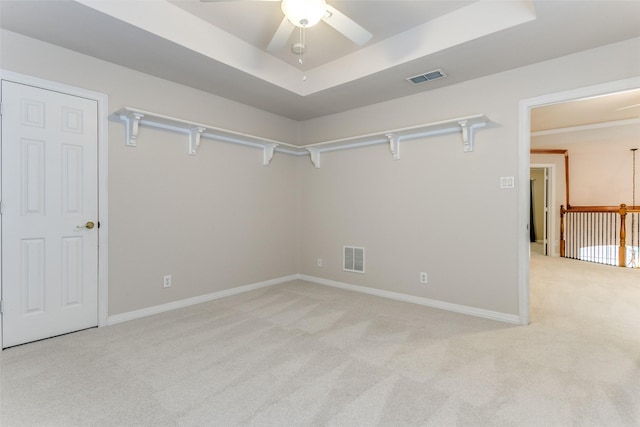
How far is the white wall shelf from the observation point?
10.1 ft

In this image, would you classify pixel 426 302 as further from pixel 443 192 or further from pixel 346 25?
pixel 346 25

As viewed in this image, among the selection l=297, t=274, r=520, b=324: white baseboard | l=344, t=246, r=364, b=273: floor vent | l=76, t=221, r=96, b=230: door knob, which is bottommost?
l=297, t=274, r=520, b=324: white baseboard

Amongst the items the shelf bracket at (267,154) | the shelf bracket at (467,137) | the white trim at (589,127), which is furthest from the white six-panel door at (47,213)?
the white trim at (589,127)

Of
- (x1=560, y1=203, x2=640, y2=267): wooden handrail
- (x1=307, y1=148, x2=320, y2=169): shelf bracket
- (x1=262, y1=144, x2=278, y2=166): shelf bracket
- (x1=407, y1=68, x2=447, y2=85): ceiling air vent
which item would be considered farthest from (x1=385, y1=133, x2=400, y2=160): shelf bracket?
(x1=560, y1=203, x2=640, y2=267): wooden handrail

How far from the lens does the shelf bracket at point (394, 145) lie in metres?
3.79

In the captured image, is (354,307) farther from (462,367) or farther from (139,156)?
(139,156)

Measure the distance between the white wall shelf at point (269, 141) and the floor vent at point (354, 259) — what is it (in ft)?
4.43

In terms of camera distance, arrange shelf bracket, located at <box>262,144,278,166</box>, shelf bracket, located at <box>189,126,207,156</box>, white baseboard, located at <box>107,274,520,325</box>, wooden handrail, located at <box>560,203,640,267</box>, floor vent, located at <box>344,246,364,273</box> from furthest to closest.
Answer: wooden handrail, located at <box>560,203,640,267</box>
shelf bracket, located at <box>262,144,278,166</box>
floor vent, located at <box>344,246,364,273</box>
shelf bracket, located at <box>189,126,207,156</box>
white baseboard, located at <box>107,274,520,325</box>

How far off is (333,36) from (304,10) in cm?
111

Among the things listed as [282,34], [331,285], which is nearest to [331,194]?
[331,285]

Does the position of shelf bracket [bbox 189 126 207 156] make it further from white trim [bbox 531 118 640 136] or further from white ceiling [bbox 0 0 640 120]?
white trim [bbox 531 118 640 136]

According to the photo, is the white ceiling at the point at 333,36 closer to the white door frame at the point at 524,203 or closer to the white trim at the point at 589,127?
the white door frame at the point at 524,203

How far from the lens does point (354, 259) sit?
4.31 m

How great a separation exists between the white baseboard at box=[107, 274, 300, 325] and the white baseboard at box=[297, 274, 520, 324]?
0.75 meters
